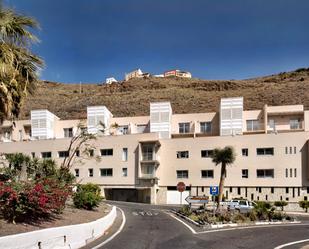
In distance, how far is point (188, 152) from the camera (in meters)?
61.8

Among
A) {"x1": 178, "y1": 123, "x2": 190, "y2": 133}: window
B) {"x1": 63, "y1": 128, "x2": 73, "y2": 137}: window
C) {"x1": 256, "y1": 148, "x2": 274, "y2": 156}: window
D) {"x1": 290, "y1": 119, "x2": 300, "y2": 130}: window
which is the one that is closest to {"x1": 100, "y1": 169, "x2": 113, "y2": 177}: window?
{"x1": 178, "y1": 123, "x2": 190, "y2": 133}: window

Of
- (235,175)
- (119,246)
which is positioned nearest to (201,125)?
(235,175)

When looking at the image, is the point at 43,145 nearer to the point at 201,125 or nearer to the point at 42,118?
the point at 42,118

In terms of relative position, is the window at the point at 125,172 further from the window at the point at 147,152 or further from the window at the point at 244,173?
the window at the point at 244,173

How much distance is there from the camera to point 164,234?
20.2 metres

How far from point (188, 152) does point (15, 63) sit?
4800cm

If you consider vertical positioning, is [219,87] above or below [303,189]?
above

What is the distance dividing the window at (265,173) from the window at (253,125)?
11.4m

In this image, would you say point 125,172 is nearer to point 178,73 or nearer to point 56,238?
point 56,238

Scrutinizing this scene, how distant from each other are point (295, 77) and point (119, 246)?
470ft

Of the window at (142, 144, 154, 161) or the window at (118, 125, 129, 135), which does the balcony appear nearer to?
the window at (142, 144, 154, 161)

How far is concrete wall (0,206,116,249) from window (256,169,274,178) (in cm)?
4243

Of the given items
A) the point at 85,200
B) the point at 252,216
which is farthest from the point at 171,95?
the point at 85,200

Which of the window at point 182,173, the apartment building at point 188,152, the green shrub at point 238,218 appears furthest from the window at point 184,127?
the green shrub at point 238,218
